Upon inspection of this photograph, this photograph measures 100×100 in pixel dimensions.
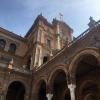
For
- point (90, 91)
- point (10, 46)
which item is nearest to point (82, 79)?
point (90, 91)

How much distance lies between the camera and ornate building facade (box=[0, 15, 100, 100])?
13.4 metres

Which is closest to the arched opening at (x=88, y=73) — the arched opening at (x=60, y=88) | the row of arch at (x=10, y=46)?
the arched opening at (x=60, y=88)

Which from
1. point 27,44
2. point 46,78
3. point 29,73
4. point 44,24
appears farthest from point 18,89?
point 44,24

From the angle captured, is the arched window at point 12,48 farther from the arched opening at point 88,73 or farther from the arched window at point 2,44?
the arched opening at point 88,73

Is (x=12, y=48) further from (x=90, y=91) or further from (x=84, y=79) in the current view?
(x=90, y=91)

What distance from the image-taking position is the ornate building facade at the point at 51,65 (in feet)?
43.8

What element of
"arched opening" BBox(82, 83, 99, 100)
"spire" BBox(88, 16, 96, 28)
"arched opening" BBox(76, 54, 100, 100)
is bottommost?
"arched opening" BBox(82, 83, 99, 100)

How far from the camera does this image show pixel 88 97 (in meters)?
17.3

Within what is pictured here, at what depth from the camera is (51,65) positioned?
1672 cm

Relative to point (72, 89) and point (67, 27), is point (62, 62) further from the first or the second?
point (67, 27)

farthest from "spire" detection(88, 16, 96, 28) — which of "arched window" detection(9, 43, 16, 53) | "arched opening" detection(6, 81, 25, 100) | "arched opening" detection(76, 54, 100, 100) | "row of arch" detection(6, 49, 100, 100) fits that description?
"arched window" detection(9, 43, 16, 53)

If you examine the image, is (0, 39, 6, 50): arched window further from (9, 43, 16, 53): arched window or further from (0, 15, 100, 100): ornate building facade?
(9, 43, 16, 53): arched window

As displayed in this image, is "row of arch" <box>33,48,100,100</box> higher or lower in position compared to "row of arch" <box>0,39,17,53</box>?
lower

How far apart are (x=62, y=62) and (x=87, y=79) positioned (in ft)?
12.3
